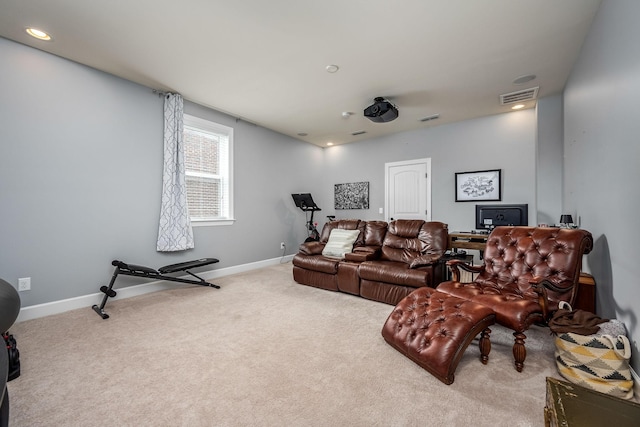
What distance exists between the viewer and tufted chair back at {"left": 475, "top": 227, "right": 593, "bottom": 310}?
2045 mm

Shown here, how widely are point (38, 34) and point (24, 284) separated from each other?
245 centimetres

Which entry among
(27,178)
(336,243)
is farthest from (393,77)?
(27,178)

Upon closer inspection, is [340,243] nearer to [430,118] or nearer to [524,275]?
[524,275]

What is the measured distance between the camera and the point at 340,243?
402 cm

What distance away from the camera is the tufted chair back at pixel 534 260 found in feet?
6.71

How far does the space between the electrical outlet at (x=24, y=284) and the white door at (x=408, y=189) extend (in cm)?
550

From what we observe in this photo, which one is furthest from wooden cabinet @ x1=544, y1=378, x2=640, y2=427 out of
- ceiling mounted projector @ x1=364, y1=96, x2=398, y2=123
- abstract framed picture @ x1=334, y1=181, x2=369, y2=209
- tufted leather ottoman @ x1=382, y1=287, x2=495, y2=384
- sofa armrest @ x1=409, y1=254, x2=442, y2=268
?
abstract framed picture @ x1=334, y1=181, x2=369, y2=209

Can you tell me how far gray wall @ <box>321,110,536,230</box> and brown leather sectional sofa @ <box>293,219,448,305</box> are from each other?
67.2 inches

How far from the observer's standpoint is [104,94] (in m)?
3.21

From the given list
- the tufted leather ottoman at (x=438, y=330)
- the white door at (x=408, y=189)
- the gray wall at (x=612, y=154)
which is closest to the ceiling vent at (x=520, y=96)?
the gray wall at (x=612, y=154)

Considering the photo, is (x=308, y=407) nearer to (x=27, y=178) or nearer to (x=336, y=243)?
(x=336, y=243)

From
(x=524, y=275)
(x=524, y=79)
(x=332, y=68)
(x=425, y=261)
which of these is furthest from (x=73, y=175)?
(x=524, y=79)

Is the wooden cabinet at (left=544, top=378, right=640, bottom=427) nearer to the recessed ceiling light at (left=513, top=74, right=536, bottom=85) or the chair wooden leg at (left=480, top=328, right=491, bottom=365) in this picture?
the chair wooden leg at (left=480, top=328, right=491, bottom=365)

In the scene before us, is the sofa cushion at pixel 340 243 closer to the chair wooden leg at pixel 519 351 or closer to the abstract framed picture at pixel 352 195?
the abstract framed picture at pixel 352 195
